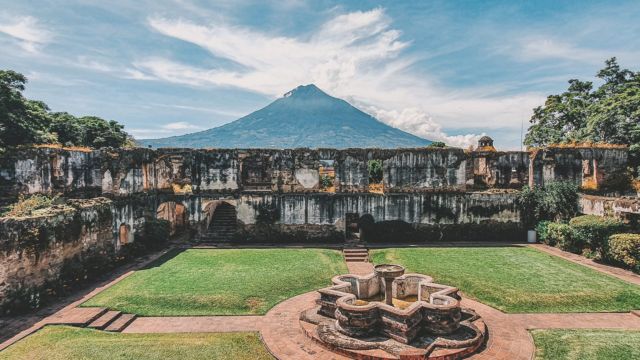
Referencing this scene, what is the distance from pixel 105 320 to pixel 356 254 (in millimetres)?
11286

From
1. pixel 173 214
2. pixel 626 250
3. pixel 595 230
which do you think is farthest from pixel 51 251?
pixel 595 230

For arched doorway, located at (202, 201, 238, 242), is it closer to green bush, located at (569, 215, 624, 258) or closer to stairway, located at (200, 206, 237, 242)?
stairway, located at (200, 206, 237, 242)

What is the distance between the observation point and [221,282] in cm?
1422

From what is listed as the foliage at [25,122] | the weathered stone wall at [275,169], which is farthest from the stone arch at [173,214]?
the foliage at [25,122]

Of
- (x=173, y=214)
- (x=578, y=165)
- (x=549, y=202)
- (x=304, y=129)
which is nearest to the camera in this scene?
(x=549, y=202)

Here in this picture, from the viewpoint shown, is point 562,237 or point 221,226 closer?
point 562,237

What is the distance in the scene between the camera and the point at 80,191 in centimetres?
2244

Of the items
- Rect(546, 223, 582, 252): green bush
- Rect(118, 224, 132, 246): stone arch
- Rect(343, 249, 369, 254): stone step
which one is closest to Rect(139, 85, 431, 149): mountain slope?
Rect(546, 223, 582, 252): green bush

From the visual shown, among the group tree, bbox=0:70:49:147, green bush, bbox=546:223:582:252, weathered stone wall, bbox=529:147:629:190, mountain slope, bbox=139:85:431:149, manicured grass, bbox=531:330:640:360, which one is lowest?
→ manicured grass, bbox=531:330:640:360

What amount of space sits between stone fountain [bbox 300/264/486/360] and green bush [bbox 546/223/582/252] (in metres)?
10.5

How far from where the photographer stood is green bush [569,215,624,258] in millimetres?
16562

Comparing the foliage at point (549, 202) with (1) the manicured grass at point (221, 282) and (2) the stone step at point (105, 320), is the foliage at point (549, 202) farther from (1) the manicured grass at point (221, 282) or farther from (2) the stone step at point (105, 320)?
(2) the stone step at point (105, 320)

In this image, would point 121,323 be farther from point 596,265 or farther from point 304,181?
point 596,265

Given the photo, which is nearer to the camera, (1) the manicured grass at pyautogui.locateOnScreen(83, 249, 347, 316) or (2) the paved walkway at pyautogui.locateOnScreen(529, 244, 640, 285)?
(1) the manicured grass at pyautogui.locateOnScreen(83, 249, 347, 316)
